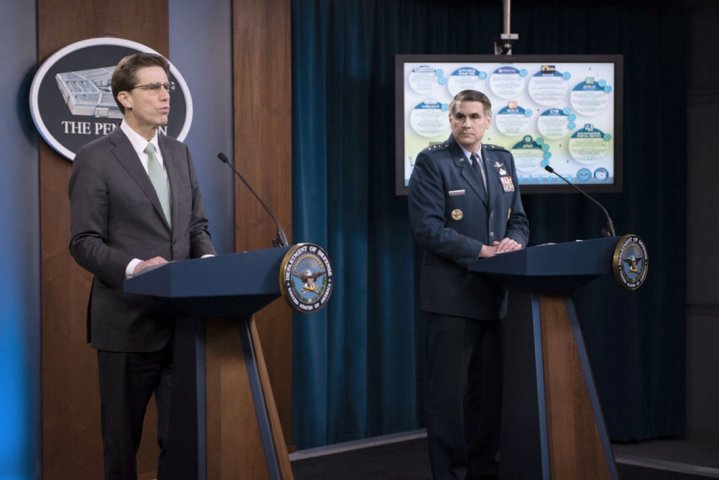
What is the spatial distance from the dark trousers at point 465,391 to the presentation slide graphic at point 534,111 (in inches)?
42.1

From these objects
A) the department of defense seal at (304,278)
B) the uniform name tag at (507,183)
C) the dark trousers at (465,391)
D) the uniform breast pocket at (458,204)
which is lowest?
the dark trousers at (465,391)

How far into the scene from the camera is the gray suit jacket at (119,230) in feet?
8.19

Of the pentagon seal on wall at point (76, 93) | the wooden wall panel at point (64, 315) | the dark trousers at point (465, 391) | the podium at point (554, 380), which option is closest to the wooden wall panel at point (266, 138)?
the pentagon seal on wall at point (76, 93)

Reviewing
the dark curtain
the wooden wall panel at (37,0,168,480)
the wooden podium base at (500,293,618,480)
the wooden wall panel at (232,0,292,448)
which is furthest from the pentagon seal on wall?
the wooden podium base at (500,293,618,480)

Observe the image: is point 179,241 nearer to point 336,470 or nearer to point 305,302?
point 305,302

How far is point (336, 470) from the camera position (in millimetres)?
4078

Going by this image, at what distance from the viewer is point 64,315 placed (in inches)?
141

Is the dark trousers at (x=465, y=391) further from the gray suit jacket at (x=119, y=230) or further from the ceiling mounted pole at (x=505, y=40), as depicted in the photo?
the ceiling mounted pole at (x=505, y=40)

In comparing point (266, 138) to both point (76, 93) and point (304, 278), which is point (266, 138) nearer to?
point (76, 93)

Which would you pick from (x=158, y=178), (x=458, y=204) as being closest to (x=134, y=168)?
(x=158, y=178)

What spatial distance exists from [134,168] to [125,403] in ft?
2.16

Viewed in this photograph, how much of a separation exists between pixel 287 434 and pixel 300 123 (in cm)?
148

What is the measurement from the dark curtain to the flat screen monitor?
0.36 m

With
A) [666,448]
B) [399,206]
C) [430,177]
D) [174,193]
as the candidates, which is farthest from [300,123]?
[666,448]
